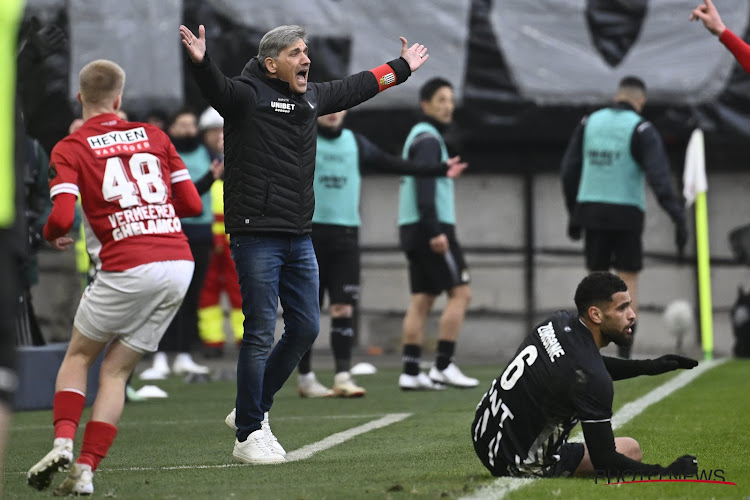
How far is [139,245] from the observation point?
5473 mm

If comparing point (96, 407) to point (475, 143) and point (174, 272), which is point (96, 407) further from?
point (475, 143)

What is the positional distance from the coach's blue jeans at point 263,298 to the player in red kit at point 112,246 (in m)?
0.52

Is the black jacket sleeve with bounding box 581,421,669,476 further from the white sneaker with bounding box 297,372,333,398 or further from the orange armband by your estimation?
the white sneaker with bounding box 297,372,333,398

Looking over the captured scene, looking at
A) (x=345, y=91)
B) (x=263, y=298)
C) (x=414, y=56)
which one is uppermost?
(x=414, y=56)

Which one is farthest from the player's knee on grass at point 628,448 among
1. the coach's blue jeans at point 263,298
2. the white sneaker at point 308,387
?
the white sneaker at point 308,387

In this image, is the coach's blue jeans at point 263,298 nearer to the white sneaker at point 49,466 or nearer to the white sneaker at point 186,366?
the white sneaker at point 49,466

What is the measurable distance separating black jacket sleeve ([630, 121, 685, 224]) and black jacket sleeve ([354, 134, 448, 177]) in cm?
219

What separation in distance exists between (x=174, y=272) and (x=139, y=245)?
0.60 ft

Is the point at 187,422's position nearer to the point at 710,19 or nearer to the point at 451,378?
the point at 451,378

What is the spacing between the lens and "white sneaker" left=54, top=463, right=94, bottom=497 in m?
5.09

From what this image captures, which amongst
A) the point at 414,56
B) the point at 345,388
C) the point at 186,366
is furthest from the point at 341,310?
the point at 414,56

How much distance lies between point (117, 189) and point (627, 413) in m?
3.60

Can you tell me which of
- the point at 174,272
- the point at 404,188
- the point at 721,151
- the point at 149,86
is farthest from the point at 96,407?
the point at 721,151

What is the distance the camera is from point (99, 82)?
5605 millimetres
